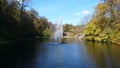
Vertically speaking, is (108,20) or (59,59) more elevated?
(108,20)

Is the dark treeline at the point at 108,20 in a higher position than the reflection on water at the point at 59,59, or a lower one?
higher

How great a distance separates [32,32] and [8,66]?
76.5m

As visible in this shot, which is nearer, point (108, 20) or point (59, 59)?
point (59, 59)

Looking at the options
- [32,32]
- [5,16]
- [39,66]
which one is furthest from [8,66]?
[32,32]

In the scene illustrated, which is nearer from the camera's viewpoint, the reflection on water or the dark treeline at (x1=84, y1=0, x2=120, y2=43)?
the reflection on water

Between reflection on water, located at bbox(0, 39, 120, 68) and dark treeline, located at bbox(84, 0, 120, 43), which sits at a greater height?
dark treeline, located at bbox(84, 0, 120, 43)

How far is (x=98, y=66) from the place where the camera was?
72.4 feet

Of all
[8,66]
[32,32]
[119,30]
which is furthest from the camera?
[32,32]

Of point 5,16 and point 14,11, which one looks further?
point 14,11

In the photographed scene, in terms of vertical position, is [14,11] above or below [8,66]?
above

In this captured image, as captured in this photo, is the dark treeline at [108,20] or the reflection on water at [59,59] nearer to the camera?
the reflection on water at [59,59]

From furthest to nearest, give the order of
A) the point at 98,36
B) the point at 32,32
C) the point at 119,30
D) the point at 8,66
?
1. the point at 32,32
2. the point at 98,36
3. the point at 119,30
4. the point at 8,66

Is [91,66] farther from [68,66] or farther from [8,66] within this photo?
[8,66]

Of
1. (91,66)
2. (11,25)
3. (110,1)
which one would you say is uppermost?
(110,1)
